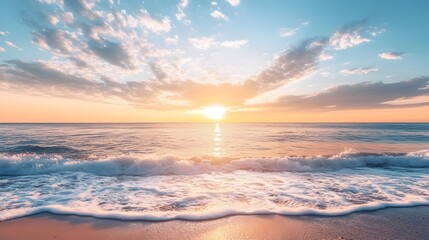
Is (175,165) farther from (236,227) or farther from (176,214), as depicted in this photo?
(236,227)

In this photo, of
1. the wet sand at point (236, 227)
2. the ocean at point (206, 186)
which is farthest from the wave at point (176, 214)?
the wet sand at point (236, 227)

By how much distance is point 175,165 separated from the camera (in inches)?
444

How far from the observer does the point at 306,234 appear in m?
4.42

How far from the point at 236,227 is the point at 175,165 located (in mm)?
7015

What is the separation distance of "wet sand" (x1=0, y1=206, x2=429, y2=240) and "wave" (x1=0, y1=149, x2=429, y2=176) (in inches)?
218

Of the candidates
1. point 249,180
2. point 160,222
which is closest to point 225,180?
point 249,180

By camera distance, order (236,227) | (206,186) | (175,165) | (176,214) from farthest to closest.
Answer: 1. (175,165)
2. (206,186)
3. (176,214)
4. (236,227)

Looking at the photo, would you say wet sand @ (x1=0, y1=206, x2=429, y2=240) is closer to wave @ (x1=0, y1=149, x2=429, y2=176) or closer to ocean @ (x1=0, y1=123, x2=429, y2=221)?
ocean @ (x1=0, y1=123, x2=429, y2=221)

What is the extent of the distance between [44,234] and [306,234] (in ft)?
17.6

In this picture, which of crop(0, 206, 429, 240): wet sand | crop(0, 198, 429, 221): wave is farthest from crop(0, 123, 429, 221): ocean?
crop(0, 206, 429, 240): wet sand

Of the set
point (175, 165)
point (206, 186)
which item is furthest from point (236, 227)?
point (175, 165)

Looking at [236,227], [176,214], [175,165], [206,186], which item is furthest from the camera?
[175,165]

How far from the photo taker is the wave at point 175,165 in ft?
35.1

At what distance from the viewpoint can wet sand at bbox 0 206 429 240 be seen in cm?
438
